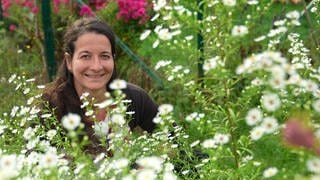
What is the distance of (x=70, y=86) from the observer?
3.54m

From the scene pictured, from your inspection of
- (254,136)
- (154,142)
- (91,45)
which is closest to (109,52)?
(91,45)

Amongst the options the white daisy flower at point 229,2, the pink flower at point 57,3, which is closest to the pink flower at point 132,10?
the pink flower at point 57,3

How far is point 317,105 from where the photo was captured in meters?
1.92

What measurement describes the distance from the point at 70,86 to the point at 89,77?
0.27 meters

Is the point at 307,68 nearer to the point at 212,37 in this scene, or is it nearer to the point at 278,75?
the point at 212,37

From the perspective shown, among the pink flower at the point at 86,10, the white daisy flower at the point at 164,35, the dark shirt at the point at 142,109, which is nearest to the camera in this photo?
the white daisy flower at the point at 164,35

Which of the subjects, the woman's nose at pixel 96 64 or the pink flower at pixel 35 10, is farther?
the pink flower at pixel 35 10

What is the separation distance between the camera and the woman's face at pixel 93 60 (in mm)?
3291

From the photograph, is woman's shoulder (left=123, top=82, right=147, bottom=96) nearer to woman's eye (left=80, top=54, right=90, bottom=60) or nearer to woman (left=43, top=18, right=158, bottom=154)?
woman (left=43, top=18, right=158, bottom=154)

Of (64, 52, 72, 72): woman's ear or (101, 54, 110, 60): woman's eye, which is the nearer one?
(101, 54, 110, 60): woman's eye

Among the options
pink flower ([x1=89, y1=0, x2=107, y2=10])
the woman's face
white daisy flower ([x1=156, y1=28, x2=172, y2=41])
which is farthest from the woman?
pink flower ([x1=89, y1=0, x2=107, y2=10])

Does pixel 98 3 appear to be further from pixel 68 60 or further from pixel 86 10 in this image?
pixel 68 60

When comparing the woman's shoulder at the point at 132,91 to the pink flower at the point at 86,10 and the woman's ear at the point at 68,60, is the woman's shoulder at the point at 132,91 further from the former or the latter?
the pink flower at the point at 86,10

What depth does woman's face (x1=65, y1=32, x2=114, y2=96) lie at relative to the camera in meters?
3.29
